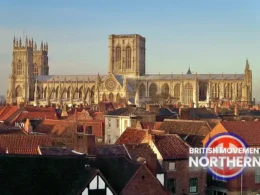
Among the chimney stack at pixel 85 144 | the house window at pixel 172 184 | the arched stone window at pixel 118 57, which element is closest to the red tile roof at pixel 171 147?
the house window at pixel 172 184

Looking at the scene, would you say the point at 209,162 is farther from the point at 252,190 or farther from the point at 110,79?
the point at 110,79

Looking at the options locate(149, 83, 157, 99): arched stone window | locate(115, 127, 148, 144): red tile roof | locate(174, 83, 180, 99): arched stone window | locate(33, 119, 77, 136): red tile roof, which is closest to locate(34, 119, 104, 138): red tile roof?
locate(33, 119, 77, 136): red tile roof

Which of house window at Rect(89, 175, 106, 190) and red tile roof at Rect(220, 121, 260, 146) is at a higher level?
red tile roof at Rect(220, 121, 260, 146)

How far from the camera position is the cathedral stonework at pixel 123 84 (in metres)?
153

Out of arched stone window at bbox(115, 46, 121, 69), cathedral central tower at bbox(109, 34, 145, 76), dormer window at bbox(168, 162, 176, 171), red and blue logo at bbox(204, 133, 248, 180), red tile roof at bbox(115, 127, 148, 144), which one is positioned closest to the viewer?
dormer window at bbox(168, 162, 176, 171)

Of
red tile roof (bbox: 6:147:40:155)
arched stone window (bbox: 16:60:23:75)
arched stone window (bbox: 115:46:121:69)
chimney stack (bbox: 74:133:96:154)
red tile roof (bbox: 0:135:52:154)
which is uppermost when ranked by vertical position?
arched stone window (bbox: 115:46:121:69)

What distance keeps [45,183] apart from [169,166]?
34.1ft

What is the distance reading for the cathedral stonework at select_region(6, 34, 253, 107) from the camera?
153m

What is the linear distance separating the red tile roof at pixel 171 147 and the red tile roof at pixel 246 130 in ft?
14.4

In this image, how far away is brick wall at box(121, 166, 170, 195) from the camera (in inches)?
973

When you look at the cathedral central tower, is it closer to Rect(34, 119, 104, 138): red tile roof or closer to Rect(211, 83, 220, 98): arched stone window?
Rect(211, 83, 220, 98): arched stone window

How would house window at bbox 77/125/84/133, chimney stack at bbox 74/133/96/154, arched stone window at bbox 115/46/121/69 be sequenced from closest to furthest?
chimney stack at bbox 74/133/96/154, house window at bbox 77/125/84/133, arched stone window at bbox 115/46/121/69

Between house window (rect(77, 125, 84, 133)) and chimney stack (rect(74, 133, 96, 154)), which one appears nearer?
chimney stack (rect(74, 133, 96, 154))

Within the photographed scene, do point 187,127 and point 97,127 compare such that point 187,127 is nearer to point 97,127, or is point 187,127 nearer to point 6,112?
point 97,127
